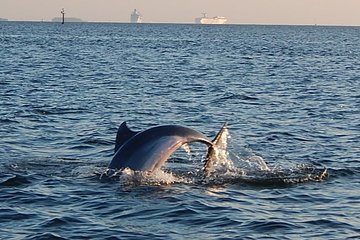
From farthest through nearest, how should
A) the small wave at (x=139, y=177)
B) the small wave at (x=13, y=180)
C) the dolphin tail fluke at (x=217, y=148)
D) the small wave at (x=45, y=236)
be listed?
the small wave at (x=13, y=180)
the small wave at (x=139, y=177)
the dolphin tail fluke at (x=217, y=148)
the small wave at (x=45, y=236)

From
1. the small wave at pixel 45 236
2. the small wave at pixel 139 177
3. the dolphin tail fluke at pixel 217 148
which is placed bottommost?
the small wave at pixel 45 236

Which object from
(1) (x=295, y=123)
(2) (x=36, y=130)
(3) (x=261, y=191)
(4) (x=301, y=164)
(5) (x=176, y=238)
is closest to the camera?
(5) (x=176, y=238)

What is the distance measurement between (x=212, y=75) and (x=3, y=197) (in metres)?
36.6

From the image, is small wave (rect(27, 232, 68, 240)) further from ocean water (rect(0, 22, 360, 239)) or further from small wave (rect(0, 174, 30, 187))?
small wave (rect(0, 174, 30, 187))

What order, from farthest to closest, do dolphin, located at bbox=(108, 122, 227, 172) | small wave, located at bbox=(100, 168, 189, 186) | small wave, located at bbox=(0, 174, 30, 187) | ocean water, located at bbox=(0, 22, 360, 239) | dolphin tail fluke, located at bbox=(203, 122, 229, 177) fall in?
small wave, located at bbox=(0, 174, 30, 187)
small wave, located at bbox=(100, 168, 189, 186)
dolphin tail fluke, located at bbox=(203, 122, 229, 177)
dolphin, located at bbox=(108, 122, 227, 172)
ocean water, located at bbox=(0, 22, 360, 239)

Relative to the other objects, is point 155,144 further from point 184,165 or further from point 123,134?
point 184,165

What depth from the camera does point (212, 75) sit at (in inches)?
2042

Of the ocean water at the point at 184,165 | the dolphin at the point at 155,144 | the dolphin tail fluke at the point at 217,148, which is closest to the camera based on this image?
the ocean water at the point at 184,165

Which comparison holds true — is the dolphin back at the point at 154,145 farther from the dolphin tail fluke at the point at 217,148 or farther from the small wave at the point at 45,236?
the small wave at the point at 45,236

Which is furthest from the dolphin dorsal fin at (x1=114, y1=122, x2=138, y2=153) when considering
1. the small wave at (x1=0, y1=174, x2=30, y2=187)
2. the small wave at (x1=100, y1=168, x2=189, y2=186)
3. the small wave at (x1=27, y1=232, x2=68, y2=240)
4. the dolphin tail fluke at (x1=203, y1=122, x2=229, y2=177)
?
the small wave at (x1=27, y1=232, x2=68, y2=240)

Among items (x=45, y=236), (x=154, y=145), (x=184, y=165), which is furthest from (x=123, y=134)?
(x=184, y=165)

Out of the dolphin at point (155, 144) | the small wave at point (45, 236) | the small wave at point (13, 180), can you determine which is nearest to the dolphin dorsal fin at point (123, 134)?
the dolphin at point (155, 144)

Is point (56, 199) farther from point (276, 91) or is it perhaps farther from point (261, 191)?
point (276, 91)

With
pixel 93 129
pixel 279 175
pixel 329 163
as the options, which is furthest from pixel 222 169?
pixel 93 129
